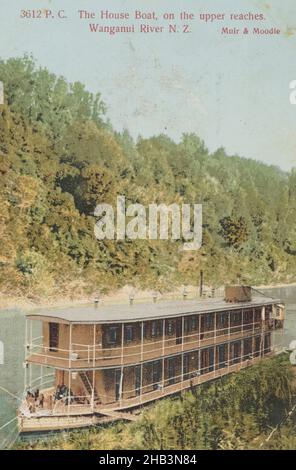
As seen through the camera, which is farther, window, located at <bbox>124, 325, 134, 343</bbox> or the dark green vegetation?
the dark green vegetation

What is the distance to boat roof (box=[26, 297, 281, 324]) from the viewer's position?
5.55 meters

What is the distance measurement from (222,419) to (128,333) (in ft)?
3.67

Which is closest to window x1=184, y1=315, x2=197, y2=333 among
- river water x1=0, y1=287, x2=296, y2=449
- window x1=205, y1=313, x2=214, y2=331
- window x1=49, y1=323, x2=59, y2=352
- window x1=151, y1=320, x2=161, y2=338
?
window x1=205, y1=313, x2=214, y2=331

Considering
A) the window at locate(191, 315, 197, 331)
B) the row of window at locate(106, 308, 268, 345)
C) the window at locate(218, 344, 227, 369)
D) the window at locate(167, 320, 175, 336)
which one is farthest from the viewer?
the window at locate(218, 344, 227, 369)

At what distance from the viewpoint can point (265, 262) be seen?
6.23 m

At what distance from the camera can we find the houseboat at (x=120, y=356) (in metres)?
5.54

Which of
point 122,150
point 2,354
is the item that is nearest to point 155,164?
point 122,150

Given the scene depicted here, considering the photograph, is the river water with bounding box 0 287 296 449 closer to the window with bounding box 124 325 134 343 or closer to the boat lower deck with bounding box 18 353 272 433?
the boat lower deck with bounding box 18 353 272 433

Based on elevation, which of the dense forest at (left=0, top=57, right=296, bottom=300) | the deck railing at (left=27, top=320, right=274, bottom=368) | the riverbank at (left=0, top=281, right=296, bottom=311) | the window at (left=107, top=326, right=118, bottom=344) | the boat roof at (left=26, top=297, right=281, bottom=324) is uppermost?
the dense forest at (left=0, top=57, right=296, bottom=300)

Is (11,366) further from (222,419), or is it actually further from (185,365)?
(222,419)

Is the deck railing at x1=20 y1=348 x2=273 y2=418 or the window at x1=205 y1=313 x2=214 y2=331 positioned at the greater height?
the window at x1=205 y1=313 x2=214 y2=331

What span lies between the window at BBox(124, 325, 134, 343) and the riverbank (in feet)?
1.10

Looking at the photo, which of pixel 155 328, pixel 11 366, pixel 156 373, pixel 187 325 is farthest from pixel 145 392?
pixel 11 366
